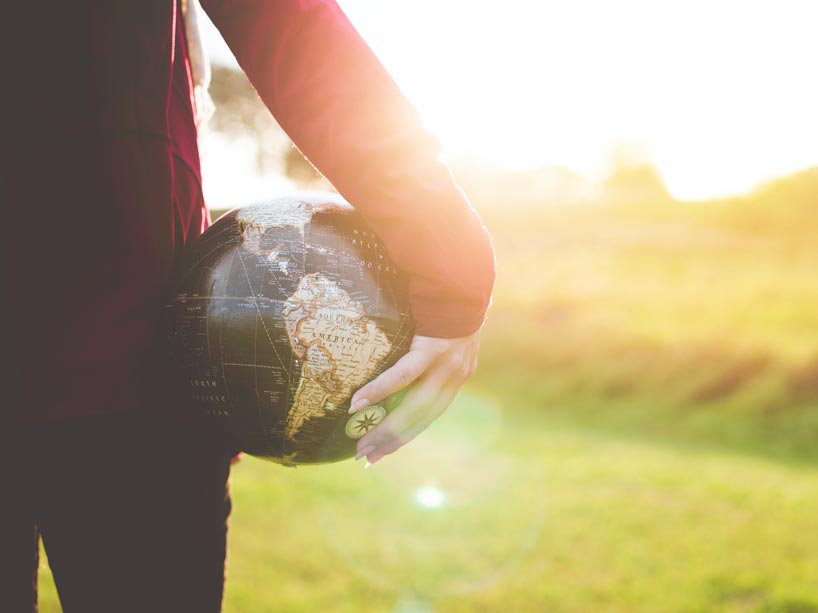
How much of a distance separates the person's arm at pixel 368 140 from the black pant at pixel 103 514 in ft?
2.31

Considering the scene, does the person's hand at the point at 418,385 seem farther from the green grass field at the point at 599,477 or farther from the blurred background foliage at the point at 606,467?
the green grass field at the point at 599,477

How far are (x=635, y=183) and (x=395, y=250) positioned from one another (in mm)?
53575

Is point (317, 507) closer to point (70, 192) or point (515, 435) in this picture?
point (515, 435)

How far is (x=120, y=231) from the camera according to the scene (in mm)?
1591

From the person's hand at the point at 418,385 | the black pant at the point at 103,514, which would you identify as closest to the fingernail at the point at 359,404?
the person's hand at the point at 418,385

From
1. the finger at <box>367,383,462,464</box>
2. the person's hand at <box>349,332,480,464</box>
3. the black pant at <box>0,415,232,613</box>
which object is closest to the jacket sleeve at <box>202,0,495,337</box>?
the person's hand at <box>349,332,480,464</box>

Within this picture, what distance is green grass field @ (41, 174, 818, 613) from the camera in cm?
536

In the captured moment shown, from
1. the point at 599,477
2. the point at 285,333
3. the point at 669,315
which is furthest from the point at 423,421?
the point at 669,315

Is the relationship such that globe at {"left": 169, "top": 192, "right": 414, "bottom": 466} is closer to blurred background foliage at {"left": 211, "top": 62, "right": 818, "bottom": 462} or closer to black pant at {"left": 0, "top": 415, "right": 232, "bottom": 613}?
black pant at {"left": 0, "top": 415, "right": 232, "bottom": 613}

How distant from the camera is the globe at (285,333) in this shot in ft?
6.06

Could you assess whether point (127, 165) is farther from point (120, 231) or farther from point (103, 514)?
point (103, 514)

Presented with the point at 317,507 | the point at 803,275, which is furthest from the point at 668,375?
the point at 317,507

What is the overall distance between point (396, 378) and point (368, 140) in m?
0.57

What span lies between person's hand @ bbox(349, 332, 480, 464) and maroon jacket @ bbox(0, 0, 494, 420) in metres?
0.10
